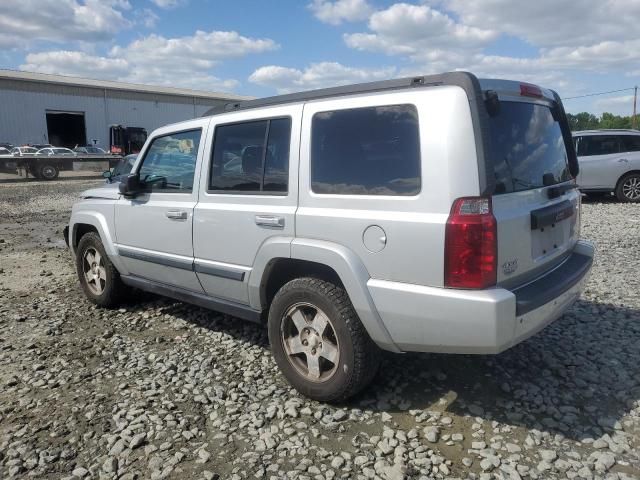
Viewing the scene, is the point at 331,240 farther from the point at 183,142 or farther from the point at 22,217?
the point at 22,217

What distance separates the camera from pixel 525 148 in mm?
3104

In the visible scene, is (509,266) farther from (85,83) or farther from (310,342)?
(85,83)

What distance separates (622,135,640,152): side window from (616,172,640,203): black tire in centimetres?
57

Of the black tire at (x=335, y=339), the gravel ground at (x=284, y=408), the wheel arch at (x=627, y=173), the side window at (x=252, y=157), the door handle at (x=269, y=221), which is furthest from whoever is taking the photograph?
the wheel arch at (x=627, y=173)

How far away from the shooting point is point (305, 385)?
337 centimetres

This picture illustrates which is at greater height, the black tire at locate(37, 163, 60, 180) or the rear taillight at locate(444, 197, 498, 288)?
the black tire at locate(37, 163, 60, 180)

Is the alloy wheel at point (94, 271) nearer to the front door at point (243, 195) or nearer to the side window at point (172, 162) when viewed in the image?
the side window at point (172, 162)

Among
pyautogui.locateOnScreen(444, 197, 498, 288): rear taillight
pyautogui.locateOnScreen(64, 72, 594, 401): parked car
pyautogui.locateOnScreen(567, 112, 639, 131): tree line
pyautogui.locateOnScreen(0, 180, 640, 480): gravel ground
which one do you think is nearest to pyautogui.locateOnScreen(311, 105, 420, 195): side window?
pyautogui.locateOnScreen(64, 72, 594, 401): parked car

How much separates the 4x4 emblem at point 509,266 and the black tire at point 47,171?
1056 inches

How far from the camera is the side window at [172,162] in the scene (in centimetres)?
421

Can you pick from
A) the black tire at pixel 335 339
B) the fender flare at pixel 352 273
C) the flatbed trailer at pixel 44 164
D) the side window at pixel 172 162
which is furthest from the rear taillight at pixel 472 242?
the flatbed trailer at pixel 44 164

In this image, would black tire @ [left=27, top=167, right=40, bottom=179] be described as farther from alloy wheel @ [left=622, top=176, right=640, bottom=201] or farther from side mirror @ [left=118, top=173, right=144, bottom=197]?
alloy wheel @ [left=622, top=176, right=640, bottom=201]

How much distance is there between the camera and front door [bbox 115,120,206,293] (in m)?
4.14

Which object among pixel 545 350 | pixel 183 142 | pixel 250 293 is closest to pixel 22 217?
pixel 183 142
